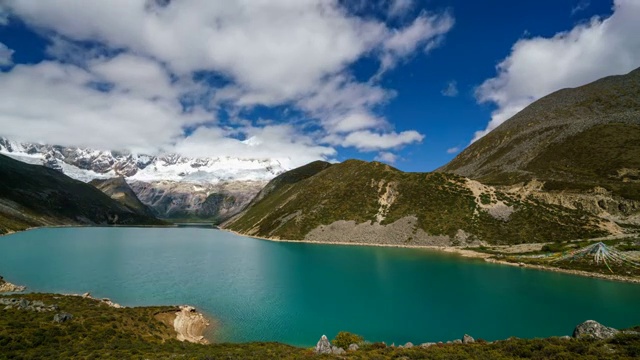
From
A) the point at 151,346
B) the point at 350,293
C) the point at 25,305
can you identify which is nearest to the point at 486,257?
the point at 350,293

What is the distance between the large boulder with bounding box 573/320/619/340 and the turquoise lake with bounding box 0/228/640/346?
10812 mm

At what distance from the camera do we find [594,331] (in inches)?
1113

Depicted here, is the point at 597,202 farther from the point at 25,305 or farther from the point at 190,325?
the point at 25,305

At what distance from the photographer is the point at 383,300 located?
54.2 metres

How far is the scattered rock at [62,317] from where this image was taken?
3459 centimetres

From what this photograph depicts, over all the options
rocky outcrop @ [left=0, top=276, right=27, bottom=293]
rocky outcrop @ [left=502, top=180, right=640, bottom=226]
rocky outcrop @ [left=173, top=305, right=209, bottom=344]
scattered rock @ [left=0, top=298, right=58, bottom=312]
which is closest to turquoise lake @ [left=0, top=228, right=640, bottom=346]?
rocky outcrop @ [left=173, top=305, right=209, bottom=344]

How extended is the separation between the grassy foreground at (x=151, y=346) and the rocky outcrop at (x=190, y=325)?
5.22 feet

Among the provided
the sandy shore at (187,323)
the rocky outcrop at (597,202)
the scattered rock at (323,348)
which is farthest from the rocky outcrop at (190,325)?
the rocky outcrop at (597,202)

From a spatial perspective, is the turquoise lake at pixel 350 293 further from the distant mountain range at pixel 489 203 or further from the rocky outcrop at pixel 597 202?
the rocky outcrop at pixel 597 202

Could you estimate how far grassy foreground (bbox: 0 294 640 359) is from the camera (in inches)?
991

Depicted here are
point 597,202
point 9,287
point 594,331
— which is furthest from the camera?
point 597,202

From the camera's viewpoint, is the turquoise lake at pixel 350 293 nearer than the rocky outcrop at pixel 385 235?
Yes

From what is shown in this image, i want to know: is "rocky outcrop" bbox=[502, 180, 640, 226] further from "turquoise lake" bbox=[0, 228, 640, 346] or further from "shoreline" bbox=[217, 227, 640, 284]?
"turquoise lake" bbox=[0, 228, 640, 346]

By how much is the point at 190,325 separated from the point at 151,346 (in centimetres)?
1086
